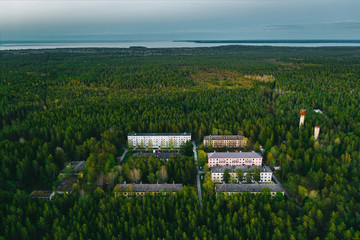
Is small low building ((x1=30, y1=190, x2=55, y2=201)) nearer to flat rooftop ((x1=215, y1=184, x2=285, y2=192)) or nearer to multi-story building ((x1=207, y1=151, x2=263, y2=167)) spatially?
flat rooftop ((x1=215, y1=184, x2=285, y2=192))

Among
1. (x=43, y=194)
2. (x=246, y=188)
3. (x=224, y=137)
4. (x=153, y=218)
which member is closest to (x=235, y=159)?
(x=224, y=137)

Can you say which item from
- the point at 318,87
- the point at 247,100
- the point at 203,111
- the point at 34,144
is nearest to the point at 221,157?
the point at 203,111

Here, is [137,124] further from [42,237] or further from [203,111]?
[42,237]

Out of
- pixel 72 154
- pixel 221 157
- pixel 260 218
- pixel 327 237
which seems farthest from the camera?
pixel 72 154

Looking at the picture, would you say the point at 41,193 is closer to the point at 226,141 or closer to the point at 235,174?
the point at 235,174

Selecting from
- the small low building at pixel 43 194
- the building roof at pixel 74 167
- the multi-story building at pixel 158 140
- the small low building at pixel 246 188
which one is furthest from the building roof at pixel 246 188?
the small low building at pixel 43 194

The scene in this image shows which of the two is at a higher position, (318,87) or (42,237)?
(318,87)

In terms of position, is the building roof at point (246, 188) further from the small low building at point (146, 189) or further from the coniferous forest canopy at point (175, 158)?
the small low building at point (146, 189)
